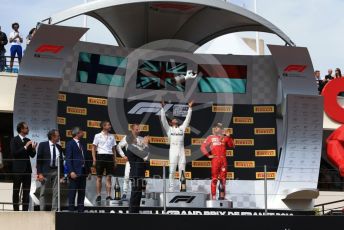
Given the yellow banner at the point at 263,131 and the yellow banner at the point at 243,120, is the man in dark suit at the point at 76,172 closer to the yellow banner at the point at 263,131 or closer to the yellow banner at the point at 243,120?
the yellow banner at the point at 243,120

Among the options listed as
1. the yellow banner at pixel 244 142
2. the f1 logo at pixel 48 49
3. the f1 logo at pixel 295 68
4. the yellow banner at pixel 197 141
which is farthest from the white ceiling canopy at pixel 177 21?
the yellow banner at pixel 244 142

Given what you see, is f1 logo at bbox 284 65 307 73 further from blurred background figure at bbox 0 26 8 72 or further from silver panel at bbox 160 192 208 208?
blurred background figure at bbox 0 26 8 72

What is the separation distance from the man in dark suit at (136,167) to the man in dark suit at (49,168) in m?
1.31

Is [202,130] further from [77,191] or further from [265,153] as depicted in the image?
[77,191]

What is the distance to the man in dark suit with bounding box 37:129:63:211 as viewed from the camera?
46.5ft

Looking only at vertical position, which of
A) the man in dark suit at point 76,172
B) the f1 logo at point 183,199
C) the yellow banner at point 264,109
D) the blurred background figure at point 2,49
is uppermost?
the blurred background figure at point 2,49

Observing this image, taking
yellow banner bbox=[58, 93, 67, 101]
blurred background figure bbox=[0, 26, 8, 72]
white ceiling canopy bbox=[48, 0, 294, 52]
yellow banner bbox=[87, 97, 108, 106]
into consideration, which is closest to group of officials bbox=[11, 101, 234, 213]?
yellow banner bbox=[87, 97, 108, 106]

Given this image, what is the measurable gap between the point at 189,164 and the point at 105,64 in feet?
8.79

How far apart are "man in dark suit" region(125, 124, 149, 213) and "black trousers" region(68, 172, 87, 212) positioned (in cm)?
90

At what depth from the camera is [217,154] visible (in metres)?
17.0

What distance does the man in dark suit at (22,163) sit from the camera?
14594 millimetres

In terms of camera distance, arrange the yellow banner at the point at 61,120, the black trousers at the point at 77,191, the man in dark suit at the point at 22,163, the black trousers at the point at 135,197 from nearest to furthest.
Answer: the black trousers at the point at 77,191
the man in dark suit at the point at 22,163
the black trousers at the point at 135,197
the yellow banner at the point at 61,120

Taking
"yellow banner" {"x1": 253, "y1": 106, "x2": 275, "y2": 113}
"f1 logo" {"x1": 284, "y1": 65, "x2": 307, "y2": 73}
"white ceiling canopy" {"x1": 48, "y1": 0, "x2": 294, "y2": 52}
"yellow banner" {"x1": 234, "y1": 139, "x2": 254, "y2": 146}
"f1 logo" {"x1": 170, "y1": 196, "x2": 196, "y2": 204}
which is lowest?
"f1 logo" {"x1": 170, "y1": 196, "x2": 196, "y2": 204}

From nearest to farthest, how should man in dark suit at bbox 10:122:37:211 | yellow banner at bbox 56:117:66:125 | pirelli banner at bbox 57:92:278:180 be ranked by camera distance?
1. man in dark suit at bbox 10:122:37:211
2. yellow banner at bbox 56:117:66:125
3. pirelli banner at bbox 57:92:278:180
